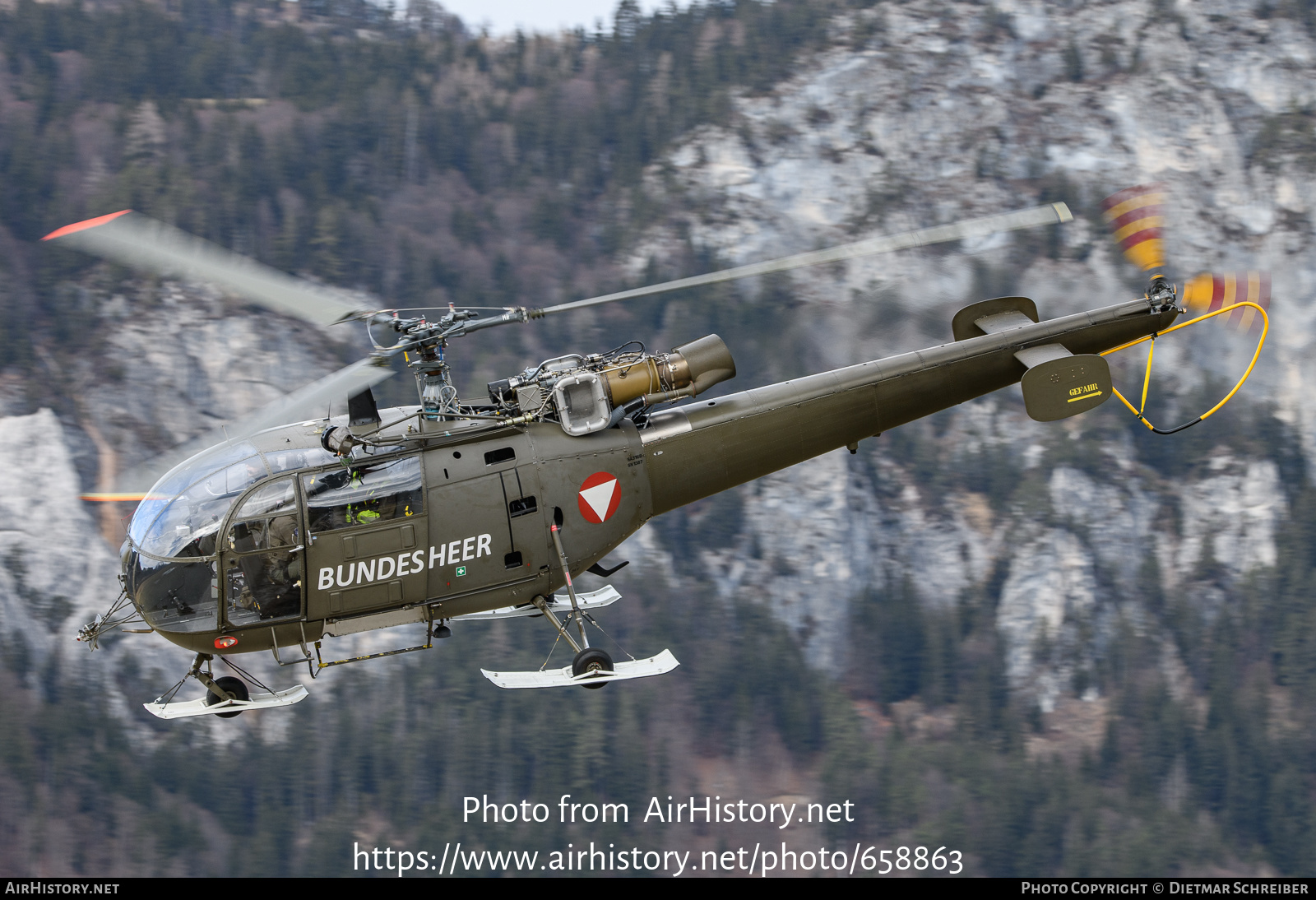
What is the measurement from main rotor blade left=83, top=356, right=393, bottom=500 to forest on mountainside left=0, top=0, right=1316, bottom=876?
67.9m

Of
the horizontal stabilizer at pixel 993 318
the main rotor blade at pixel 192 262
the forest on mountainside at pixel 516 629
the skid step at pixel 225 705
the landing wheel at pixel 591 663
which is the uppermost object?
the main rotor blade at pixel 192 262

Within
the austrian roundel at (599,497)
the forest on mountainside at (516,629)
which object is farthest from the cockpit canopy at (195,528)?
the forest on mountainside at (516,629)

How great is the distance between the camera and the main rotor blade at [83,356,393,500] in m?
15.4

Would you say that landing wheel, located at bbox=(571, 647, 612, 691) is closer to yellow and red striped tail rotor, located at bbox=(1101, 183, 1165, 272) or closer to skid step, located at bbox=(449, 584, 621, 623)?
skid step, located at bbox=(449, 584, 621, 623)

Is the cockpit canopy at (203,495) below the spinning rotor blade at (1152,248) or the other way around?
below

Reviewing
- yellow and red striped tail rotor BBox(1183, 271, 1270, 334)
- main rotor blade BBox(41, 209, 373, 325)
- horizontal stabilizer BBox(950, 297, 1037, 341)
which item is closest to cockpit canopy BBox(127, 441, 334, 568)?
main rotor blade BBox(41, 209, 373, 325)

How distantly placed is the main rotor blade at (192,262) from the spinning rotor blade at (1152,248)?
955 cm

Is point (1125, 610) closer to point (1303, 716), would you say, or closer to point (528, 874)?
point (1303, 716)

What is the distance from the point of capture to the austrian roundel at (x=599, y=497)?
712 inches

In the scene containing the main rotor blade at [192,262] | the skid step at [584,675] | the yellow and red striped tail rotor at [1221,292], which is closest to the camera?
the main rotor blade at [192,262]

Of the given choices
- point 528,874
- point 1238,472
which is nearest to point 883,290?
point 528,874

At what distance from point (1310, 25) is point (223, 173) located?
298 ft

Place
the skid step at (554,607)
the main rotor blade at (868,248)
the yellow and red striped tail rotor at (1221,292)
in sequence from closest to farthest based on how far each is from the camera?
1. the main rotor blade at (868,248)
2. the skid step at (554,607)
3. the yellow and red striped tail rotor at (1221,292)

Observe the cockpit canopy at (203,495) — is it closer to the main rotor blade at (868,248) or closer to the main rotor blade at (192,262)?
the main rotor blade at (192,262)
